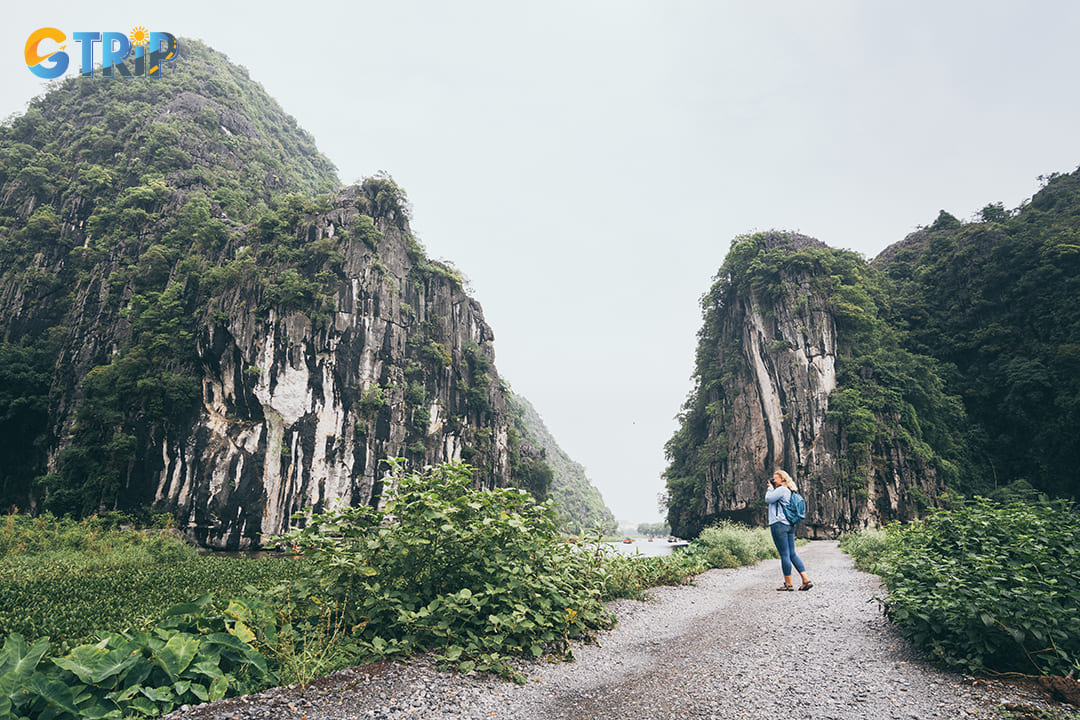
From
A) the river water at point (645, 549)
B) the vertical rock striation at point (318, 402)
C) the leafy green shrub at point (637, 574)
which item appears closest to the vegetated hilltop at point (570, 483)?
the river water at point (645, 549)

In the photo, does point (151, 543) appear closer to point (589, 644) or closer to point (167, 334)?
point (167, 334)

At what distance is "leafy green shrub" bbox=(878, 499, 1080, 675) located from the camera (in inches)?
114

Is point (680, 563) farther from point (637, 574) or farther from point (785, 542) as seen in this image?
point (785, 542)

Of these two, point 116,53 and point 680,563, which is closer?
point 680,563

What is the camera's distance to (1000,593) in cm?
305

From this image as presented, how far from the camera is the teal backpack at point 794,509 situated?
21.3 ft

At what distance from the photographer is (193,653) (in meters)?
2.60

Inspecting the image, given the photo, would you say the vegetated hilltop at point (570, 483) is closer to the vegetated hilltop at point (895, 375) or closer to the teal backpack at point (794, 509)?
the vegetated hilltop at point (895, 375)

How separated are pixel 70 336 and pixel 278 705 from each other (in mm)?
39549

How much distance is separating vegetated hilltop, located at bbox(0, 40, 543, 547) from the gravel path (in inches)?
866

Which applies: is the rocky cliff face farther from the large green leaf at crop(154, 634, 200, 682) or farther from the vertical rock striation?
the large green leaf at crop(154, 634, 200, 682)

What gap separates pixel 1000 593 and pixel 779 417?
1402 inches

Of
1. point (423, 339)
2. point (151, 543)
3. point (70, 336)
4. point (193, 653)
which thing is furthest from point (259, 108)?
point (193, 653)

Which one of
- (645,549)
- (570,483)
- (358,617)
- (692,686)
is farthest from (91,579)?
(570,483)
